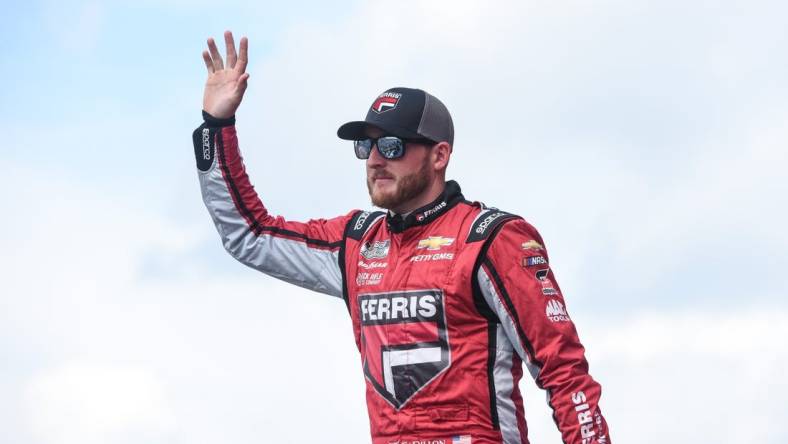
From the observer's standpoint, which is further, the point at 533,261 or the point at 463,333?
the point at 533,261

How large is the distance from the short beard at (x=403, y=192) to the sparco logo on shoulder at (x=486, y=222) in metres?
0.51

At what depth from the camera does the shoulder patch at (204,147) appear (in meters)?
8.28

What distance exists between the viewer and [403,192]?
7527 mm

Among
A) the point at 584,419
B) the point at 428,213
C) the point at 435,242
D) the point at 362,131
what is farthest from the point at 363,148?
the point at 584,419

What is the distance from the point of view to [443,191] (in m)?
7.69

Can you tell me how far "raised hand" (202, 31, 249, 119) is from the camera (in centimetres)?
831

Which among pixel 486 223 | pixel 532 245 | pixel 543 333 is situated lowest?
pixel 543 333

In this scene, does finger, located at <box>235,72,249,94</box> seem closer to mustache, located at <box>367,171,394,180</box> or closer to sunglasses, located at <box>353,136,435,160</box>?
sunglasses, located at <box>353,136,435,160</box>

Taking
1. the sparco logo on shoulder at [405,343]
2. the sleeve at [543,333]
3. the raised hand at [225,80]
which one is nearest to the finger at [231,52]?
the raised hand at [225,80]

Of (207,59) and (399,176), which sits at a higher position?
(207,59)

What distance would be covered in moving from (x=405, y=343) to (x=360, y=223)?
1.26 metres

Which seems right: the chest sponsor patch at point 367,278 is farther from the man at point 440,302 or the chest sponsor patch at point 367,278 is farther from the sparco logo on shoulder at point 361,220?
the sparco logo on shoulder at point 361,220

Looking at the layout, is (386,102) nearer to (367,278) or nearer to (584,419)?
(367,278)

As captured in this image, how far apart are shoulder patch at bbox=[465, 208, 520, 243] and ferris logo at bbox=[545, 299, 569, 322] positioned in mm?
590
